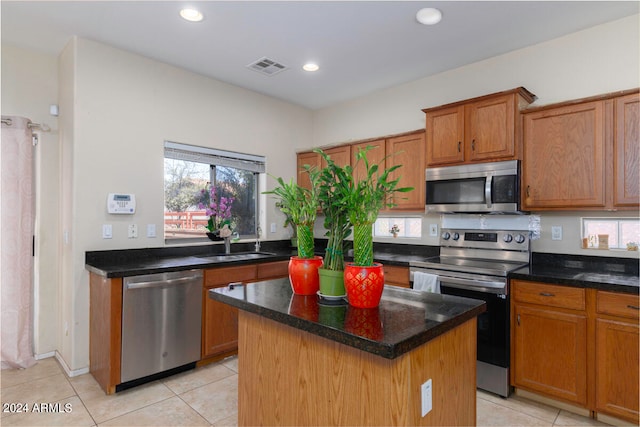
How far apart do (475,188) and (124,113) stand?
3.20m

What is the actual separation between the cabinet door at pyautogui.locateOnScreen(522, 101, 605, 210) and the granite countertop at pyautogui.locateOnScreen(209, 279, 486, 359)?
166 cm

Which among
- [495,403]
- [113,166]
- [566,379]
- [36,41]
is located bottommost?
[495,403]

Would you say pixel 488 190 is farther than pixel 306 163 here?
No

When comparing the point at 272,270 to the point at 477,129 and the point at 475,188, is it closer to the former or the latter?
the point at 475,188

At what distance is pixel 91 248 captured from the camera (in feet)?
10.00

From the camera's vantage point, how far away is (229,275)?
131 inches

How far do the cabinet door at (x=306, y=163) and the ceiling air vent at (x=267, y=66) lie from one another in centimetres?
116

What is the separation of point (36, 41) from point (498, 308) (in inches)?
172

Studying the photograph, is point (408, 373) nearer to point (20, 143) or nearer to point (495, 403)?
point (495, 403)

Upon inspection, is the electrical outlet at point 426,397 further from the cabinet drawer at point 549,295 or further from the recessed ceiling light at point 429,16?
the recessed ceiling light at point 429,16

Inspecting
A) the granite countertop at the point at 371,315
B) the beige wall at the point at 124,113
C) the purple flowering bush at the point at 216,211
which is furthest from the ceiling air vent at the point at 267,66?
the granite countertop at the point at 371,315

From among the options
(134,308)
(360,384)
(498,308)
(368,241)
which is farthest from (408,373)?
(134,308)

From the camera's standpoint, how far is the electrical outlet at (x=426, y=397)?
4.19 feet

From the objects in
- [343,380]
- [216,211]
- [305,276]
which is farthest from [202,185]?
[343,380]
